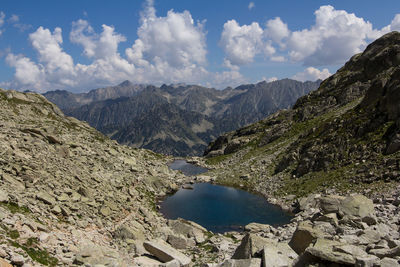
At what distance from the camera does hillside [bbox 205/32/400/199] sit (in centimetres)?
5575

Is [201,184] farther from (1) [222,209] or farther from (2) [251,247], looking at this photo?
(2) [251,247]

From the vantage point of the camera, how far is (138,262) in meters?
28.5

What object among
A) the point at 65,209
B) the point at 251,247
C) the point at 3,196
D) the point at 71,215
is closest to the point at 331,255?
the point at 251,247

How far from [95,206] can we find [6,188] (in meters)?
11.9

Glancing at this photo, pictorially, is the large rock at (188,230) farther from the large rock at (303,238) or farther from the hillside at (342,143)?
the hillside at (342,143)

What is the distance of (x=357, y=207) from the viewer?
33312mm

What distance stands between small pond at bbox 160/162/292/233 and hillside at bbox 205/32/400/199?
7.29 metres

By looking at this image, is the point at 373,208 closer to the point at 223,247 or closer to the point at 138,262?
the point at 223,247

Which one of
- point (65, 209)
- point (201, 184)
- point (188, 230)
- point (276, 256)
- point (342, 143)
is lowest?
point (188, 230)

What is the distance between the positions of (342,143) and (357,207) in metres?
38.2

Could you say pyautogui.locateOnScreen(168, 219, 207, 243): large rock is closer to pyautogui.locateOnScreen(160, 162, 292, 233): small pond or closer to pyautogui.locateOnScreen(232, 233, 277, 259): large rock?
pyautogui.locateOnScreen(160, 162, 292, 233): small pond

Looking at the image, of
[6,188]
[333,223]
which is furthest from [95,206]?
[333,223]

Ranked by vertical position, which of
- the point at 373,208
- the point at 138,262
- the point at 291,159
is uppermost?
the point at 291,159

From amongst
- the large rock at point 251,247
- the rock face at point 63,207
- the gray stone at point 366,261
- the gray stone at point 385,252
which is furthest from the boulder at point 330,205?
the rock face at point 63,207
